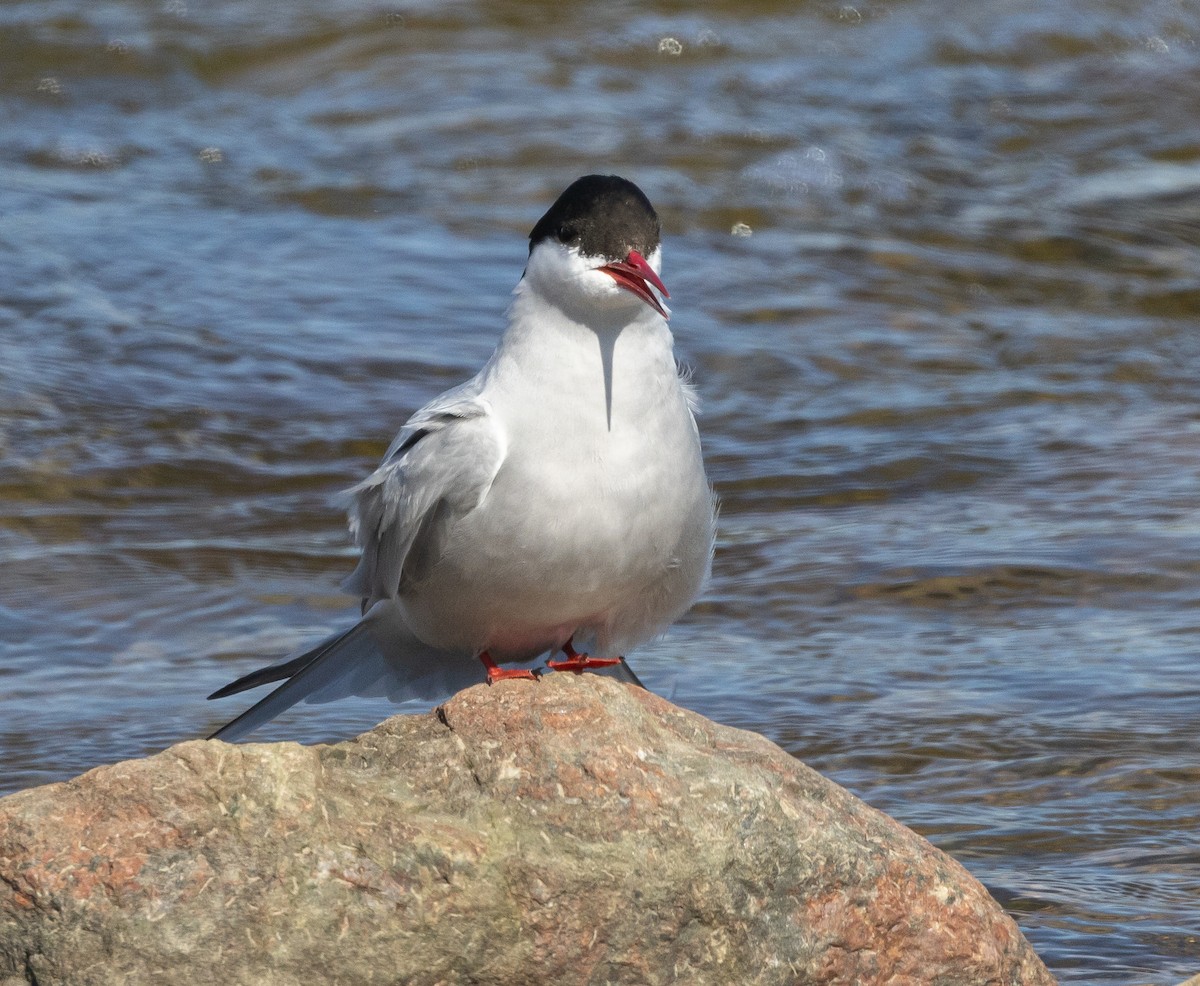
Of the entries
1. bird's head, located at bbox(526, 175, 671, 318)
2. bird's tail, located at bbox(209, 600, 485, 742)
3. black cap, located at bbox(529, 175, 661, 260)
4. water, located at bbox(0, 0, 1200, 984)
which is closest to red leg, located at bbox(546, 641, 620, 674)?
bird's tail, located at bbox(209, 600, 485, 742)

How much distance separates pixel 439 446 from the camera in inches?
172

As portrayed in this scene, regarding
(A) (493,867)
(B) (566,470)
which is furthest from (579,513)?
(A) (493,867)

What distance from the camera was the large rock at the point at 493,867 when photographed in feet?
11.5

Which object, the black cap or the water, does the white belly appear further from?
the water

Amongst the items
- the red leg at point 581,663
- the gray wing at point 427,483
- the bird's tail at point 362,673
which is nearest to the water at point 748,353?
the bird's tail at point 362,673

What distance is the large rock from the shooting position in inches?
138

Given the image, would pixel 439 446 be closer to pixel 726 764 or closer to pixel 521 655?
pixel 521 655

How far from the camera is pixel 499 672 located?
174 inches

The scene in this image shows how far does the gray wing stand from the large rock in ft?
1.56

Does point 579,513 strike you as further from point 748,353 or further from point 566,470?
point 748,353

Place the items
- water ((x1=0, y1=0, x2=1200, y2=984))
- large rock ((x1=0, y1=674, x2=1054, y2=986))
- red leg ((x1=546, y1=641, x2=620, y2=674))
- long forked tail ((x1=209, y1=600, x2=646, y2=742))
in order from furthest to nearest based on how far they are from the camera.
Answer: water ((x1=0, y1=0, x2=1200, y2=984))
long forked tail ((x1=209, y1=600, x2=646, y2=742))
red leg ((x1=546, y1=641, x2=620, y2=674))
large rock ((x1=0, y1=674, x2=1054, y2=986))

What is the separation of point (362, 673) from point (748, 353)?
5.69 meters

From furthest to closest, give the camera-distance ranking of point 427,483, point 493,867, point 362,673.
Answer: point 362,673, point 427,483, point 493,867

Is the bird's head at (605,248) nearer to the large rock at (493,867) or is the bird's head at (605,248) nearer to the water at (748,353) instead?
the large rock at (493,867)
